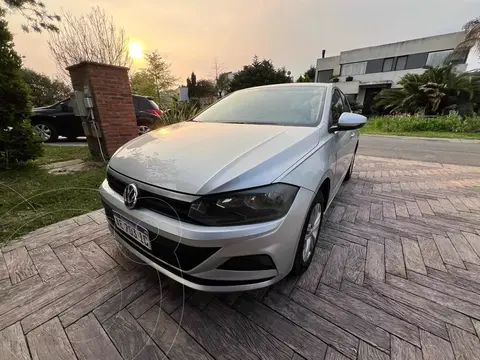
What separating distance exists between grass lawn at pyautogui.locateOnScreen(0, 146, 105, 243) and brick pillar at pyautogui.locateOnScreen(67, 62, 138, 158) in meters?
0.62

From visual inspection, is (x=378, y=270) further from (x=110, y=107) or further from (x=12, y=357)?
(x=110, y=107)

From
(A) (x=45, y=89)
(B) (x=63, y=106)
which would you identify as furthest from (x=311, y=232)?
(A) (x=45, y=89)

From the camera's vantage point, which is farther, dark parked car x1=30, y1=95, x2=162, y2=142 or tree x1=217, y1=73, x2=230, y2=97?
tree x1=217, y1=73, x2=230, y2=97

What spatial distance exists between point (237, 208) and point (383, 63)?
26.5 m

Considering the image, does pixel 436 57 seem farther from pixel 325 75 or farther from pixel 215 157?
pixel 215 157

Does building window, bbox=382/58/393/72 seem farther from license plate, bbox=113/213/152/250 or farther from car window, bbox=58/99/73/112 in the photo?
license plate, bbox=113/213/152/250

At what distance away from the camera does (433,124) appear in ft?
37.4

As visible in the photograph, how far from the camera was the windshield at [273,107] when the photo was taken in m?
1.97

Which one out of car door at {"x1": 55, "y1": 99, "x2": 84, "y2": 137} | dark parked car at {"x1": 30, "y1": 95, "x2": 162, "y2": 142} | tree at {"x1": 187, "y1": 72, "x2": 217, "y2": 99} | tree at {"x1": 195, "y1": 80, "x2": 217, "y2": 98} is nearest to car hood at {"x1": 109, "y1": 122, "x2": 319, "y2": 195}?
dark parked car at {"x1": 30, "y1": 95, "x2": 162, "y2": 142}

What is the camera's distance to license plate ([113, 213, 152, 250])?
127 centimetres

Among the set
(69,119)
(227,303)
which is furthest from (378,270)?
(69,119)

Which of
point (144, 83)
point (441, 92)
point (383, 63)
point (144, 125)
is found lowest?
point (144, 125)

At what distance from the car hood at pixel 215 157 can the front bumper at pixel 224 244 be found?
19 cm

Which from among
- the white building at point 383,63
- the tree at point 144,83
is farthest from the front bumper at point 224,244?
the tree at point 144,83
